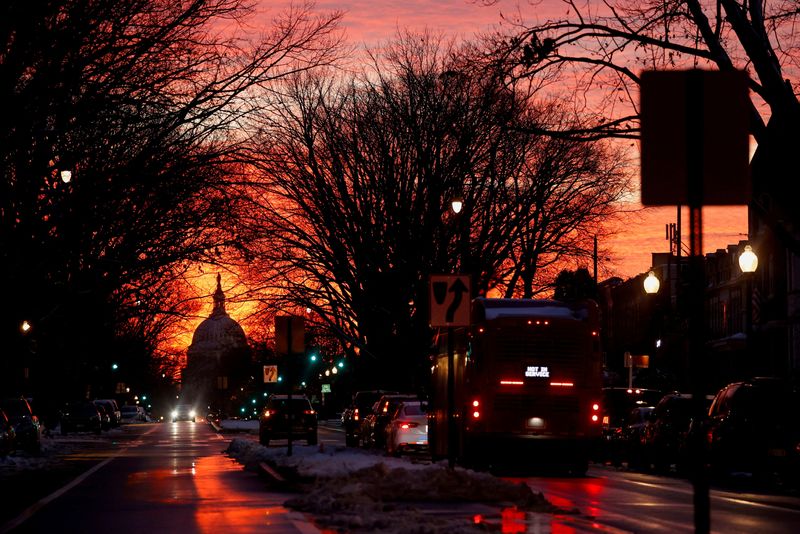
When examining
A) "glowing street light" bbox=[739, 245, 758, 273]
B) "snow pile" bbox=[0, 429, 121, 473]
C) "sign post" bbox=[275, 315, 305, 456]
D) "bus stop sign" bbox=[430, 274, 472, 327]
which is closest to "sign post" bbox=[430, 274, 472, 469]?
"bus stop sign" bbox=[430, 274, 472, 327]

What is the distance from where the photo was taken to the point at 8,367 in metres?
48.1

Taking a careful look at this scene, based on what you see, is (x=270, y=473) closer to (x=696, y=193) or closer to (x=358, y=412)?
(x=696, y=193)

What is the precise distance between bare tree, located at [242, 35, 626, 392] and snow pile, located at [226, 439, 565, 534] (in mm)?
25678

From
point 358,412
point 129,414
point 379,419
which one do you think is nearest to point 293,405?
point 358,412

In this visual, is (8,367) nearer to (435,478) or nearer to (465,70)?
(465,70)

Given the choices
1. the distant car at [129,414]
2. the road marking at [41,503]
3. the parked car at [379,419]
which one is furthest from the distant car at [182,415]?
the road marking at [41,503]

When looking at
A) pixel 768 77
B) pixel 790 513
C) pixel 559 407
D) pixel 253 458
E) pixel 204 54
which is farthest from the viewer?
pixel 253 458

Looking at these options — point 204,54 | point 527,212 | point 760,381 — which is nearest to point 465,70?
point 204,54

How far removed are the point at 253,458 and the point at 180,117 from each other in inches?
367

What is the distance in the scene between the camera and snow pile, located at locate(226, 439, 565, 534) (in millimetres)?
15227

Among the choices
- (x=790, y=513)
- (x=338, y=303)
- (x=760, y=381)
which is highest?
(x=338, y=303)

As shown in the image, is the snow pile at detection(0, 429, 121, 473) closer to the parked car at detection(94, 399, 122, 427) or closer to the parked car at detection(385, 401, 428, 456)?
the parked car at detection(385, 401, 428, 456)

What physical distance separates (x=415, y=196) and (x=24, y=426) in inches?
643

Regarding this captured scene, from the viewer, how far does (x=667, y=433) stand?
33.3 metres
